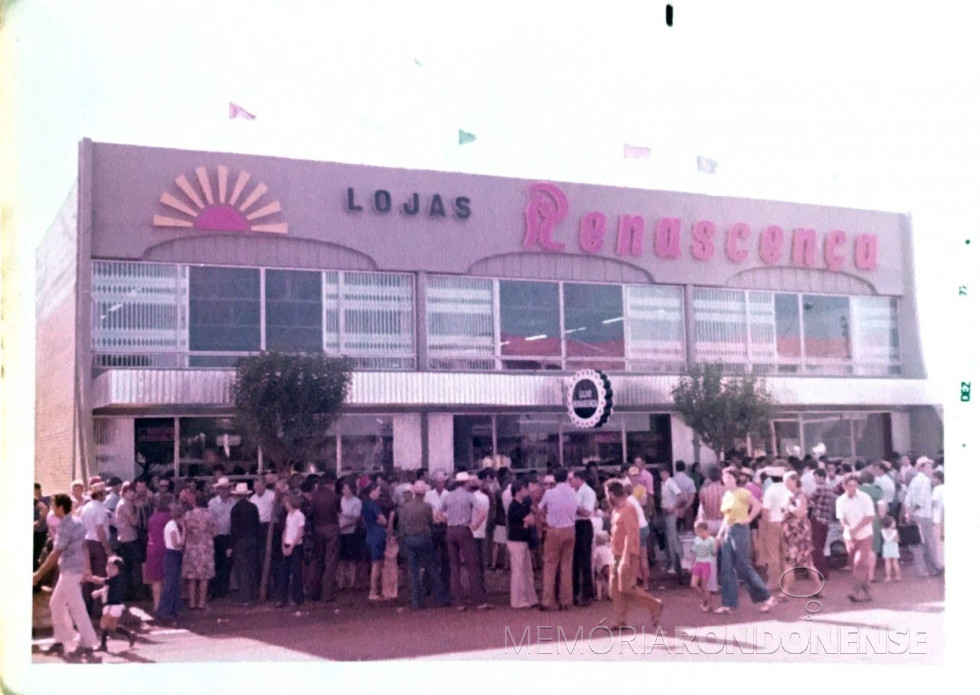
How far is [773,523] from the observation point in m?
11.2

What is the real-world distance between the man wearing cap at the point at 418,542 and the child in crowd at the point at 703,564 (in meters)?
2.53

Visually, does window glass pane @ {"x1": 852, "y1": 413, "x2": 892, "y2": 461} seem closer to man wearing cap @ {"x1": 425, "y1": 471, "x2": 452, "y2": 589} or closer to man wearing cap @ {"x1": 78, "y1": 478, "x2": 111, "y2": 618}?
man wearing cap @ {"x1": 425, "y1": 471, "x2": 452, "y2": 589}

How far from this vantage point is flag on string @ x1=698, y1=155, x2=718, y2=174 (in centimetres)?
1062

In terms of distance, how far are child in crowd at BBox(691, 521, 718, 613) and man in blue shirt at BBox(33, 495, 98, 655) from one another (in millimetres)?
5573

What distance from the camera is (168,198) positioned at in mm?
10898

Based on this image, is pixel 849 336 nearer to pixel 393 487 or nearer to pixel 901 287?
pixel 901 287

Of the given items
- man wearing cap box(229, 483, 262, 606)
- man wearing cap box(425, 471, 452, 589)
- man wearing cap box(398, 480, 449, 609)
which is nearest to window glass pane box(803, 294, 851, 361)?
man wearing cap box(425, 471, 452, 589)

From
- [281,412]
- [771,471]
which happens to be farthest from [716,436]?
[281,412]

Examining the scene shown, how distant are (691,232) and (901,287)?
2274 millimetres

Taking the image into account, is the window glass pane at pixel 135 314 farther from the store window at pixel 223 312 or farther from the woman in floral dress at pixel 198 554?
the woman in floral dress at pixel 198 554

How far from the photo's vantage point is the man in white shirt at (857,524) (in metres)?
10.7

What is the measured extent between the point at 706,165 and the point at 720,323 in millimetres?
2130

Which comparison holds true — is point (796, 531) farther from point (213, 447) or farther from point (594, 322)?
point (213, 447)

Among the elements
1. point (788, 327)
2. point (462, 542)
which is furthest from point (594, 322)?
point (462, 542)
